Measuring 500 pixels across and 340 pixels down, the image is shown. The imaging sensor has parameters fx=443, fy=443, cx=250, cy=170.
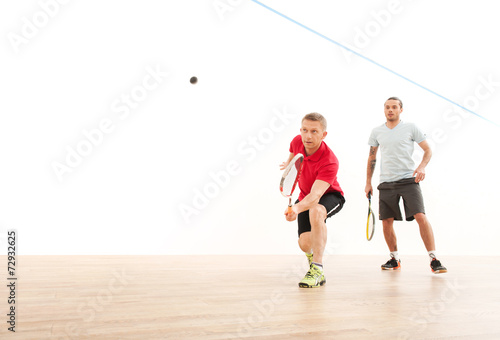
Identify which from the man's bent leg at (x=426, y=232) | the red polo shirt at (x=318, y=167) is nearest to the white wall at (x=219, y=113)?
the man's bent leg at (x=426, y=232)

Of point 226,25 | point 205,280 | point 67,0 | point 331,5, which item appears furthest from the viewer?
point 331,5

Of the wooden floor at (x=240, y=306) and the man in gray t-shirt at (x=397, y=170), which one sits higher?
the man in gray t-shirt at (x=397, y=170)

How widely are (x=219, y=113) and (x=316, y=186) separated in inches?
72.7

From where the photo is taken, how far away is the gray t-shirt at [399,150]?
250cm

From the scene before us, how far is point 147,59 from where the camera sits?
3.27 meters

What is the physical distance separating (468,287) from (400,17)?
3031 millimetres

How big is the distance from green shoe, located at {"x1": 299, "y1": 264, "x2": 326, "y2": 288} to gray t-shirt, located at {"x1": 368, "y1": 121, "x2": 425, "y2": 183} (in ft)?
3.33

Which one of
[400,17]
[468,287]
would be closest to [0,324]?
[468,287]

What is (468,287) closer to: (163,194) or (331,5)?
(163,194)

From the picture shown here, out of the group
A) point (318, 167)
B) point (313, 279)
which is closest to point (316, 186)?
point (318, 167)

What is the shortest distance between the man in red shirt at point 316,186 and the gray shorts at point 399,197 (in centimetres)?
69

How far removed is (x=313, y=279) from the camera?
1695 millimetres

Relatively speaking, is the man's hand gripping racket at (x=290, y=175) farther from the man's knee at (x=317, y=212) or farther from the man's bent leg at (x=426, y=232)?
the man's bent leg at (x=426, y=232)

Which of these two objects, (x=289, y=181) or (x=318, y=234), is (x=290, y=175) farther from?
(x=318, y=234)
